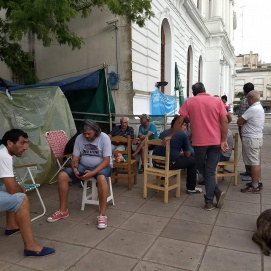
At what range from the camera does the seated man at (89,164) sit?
12.9 ft

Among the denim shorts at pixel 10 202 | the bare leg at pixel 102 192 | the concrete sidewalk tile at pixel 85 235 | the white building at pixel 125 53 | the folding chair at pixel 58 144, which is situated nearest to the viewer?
the denim shorts at pixel 10 202

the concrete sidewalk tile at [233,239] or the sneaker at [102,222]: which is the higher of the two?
the sneaker at [102,222]

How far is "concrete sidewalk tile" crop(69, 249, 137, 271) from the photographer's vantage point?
9.25ft

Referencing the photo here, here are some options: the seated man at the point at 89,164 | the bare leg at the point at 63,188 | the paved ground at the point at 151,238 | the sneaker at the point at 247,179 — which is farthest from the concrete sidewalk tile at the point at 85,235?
the sneaker at the point at 247,179

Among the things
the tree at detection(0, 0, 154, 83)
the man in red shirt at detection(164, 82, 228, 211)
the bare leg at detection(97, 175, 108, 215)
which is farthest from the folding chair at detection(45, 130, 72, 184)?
the man in red shirt at detection(164, 82, 228, 211)

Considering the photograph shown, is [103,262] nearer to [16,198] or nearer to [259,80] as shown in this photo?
[16,198]

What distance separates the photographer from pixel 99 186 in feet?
12.8

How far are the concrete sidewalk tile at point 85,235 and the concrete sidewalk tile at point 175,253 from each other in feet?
2.16

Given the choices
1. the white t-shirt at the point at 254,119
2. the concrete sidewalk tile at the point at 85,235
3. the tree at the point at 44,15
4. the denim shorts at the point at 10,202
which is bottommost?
the concrete sidewalk tile at the point at 85,235

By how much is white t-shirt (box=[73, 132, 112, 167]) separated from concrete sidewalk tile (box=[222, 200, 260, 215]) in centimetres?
198

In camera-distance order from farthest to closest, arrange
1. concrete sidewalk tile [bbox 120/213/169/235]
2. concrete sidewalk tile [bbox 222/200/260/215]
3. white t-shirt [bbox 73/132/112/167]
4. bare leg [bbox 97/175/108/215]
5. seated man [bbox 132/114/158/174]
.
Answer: seated man [bbox 132/114/158/174], concrete sidewalk tile [bbox 222/200/260/215], white t-shirt [bbox 73/132/112/167], bare leg [bbox 97/175/108/215], concrete sidewalk tile [bbox 120/213/169/235]

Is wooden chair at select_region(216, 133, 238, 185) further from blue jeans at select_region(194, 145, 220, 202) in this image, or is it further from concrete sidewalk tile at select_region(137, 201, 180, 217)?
concrete sidewalk tile at select_region(137, 201, 180, 217)

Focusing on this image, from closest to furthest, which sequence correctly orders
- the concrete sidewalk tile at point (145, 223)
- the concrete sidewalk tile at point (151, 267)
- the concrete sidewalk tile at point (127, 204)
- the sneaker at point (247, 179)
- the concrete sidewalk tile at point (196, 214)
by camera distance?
the concrete sidewalk tile at point (151, 267) → the concrete sidewalk tile at point (145, 223) → the concrete sidewalk tile at point (196, 214) → the concrete sidewalk tile at point (127, 204) → the sneaker at point (247, 179)

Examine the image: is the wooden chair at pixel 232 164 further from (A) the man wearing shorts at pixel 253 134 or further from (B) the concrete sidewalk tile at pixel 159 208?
(B) the concrete sidewalk tile at pixel 159 208
